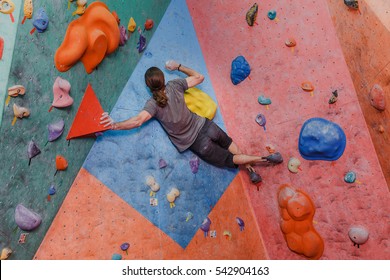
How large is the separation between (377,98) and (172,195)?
4.34 feet

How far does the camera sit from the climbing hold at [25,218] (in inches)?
99.7

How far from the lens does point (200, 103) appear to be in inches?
131

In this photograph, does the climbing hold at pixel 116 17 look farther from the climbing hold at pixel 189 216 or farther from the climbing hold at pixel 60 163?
the climbing hold at pixel 189 216

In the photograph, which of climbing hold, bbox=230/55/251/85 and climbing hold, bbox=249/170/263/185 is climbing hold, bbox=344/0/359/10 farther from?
climbing hold, bbox=249/170/263/185

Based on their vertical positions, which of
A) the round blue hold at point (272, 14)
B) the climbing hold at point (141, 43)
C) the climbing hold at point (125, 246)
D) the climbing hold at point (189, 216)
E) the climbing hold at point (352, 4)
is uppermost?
the climbing hold at point (352, 4)

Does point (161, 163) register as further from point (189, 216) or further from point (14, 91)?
point (14, 91)

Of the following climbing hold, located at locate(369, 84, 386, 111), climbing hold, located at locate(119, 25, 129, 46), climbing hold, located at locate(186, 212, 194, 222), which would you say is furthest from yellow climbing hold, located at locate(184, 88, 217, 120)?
climbing hold, located at locate(369, 84, 386, 111)

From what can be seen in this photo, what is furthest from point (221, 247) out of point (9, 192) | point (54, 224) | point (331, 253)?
point (9, 192)

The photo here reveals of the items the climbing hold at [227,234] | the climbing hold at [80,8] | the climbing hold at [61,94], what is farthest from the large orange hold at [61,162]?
the climbing hold at [227,234]

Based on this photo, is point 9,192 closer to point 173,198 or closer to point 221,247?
point 173,198

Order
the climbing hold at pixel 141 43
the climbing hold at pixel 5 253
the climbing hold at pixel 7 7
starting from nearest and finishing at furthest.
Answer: the climbing hold at pixel 7 7, the climbing hold at pixel 5 253, the climbing hold at pixel 141 43

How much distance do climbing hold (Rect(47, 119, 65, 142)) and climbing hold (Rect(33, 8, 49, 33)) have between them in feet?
1.56

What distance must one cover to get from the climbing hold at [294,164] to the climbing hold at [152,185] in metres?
0.86

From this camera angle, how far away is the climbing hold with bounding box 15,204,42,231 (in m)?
2.53
